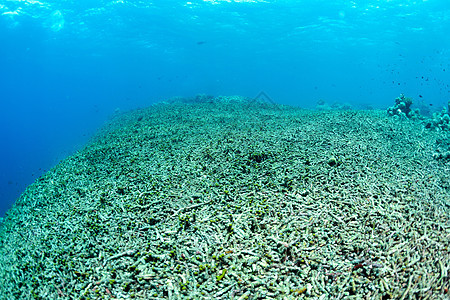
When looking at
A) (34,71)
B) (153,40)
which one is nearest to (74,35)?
(153,40)

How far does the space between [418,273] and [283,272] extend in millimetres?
2470

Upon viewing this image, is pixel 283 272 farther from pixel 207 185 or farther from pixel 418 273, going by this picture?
pixel 207 185

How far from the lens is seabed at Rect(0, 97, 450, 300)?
4.14m

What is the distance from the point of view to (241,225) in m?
5.22

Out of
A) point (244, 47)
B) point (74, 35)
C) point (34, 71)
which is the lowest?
point (34, 71)

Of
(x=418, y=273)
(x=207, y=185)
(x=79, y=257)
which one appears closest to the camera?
(x=418, y=273)

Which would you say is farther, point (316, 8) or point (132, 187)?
point (316, 8)

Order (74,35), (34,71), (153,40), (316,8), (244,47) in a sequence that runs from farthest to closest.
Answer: (34,71) < (244,47) < (153,40) < (74,35) < (316,8)

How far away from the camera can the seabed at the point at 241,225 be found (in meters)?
4.14

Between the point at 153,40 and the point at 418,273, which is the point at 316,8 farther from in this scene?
the point at 418,273

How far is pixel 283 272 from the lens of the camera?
4207mm

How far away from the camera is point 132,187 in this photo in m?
7.14

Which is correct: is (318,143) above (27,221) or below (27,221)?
above

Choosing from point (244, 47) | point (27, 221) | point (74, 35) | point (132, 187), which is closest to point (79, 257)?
point (132, 187)
